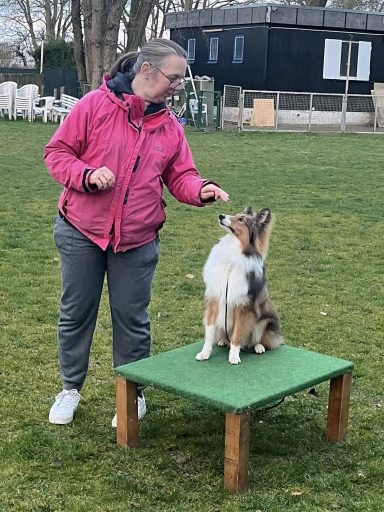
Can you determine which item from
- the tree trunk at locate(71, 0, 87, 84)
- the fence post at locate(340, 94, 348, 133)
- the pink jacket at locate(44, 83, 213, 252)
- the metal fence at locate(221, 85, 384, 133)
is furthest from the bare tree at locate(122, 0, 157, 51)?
the pink jacket at locate(44, 83, 213, 252)

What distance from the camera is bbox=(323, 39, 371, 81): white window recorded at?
98.4 feet

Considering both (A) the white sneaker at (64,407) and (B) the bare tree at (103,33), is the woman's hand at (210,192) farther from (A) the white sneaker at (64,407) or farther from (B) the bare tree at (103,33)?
(B) the bare tree at (103,33)

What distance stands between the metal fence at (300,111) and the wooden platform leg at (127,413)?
20538 mm

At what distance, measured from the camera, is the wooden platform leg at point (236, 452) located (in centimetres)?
339

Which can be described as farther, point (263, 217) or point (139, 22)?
point (139, 22)

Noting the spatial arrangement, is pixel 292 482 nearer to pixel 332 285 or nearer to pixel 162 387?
pixel 162 387

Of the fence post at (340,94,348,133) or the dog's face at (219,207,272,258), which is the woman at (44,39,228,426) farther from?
the fence post at (340,94,348,133)

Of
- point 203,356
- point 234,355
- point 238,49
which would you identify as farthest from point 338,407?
point 238,49

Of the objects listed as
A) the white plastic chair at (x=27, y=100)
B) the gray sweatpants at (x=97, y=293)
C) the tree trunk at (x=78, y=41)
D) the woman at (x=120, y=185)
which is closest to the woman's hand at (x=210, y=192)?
the woman at (x=120, y=185)

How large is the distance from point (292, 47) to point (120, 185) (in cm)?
2692

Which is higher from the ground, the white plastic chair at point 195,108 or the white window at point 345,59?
the white window at point 345,59

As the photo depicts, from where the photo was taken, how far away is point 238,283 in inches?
155

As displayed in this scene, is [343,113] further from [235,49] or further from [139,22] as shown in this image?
[139,22]

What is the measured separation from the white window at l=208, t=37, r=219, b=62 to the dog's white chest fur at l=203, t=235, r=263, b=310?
28702mm
